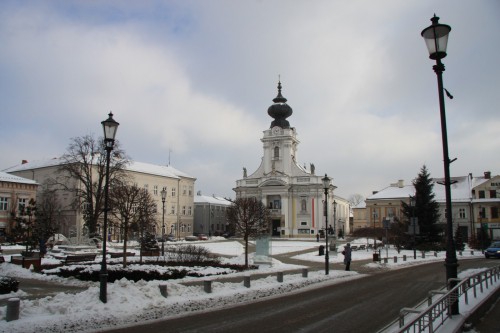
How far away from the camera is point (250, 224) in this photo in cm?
2842

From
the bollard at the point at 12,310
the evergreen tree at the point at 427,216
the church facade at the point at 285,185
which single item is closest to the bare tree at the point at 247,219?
the bollard at the point at 12,310

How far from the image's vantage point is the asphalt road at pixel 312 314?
34.7 feet

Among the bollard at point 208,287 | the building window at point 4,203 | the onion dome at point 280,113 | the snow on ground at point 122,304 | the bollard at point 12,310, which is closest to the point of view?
the bollard at point 12,310

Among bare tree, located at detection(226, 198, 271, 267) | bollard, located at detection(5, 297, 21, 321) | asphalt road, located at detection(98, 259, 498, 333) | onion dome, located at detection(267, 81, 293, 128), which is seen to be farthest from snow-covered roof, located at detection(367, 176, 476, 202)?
bollard, located at detection(5, 297, 21, 321)

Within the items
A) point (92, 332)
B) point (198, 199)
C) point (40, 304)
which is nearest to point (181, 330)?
point (92, 332)

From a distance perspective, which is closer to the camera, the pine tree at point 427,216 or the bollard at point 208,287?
the bollard at point 208,287

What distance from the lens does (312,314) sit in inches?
484

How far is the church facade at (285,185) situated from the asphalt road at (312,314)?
2462 inches

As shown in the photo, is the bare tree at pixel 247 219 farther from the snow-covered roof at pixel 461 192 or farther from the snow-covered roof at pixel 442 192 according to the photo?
the snow-covered roof at pixel 461 192

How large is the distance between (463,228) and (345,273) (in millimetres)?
56149

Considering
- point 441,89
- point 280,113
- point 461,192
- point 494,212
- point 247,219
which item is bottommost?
point 247,219

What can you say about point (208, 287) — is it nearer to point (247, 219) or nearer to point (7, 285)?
point (7, 285)

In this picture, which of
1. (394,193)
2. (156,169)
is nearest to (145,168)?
(156,169)

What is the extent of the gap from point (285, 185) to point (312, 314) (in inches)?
2754
